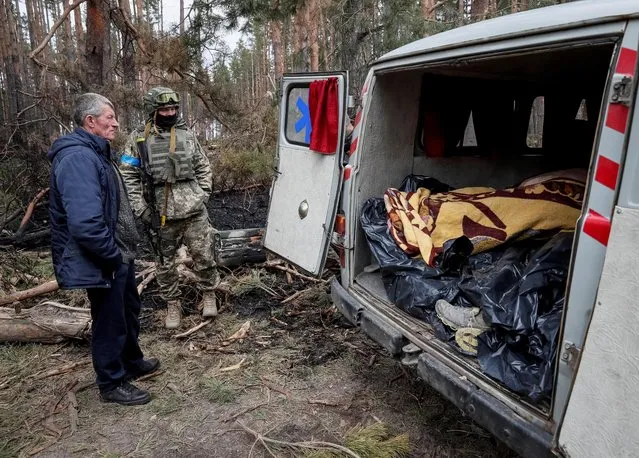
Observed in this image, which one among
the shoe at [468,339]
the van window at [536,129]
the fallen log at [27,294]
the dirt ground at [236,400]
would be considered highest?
the van window at [536,129]

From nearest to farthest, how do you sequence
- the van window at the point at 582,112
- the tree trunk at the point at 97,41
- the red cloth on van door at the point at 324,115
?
the red cloth on van door at the point at 324,115 < the van window at the point at 582,112 < the tree trunk at the point at 97,41

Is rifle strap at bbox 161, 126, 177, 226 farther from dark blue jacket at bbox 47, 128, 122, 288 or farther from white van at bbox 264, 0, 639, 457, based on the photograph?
dark blue jacket at bbox 47, 128, 122, 288

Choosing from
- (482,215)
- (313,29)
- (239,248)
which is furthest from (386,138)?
(313,29)

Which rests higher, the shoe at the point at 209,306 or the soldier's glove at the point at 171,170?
the soldier's glove at the point at 171,170

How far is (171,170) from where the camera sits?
4.05 metres

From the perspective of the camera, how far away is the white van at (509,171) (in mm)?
1643

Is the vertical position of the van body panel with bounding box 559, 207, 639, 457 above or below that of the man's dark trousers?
above

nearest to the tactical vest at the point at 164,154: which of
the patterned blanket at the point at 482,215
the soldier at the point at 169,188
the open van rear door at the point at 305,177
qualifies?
the soldier at the point at 169,188

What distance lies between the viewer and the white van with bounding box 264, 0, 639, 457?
1.64 metres

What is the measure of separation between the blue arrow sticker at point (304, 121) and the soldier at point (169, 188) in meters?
0.97

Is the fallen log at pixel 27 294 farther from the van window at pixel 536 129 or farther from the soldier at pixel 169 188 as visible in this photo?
the van window at pixel 536 129

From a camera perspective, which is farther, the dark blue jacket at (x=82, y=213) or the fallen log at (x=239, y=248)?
the fallen log at (x=239, y=248)

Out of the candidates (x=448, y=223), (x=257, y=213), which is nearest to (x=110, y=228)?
(x=448, y=223)

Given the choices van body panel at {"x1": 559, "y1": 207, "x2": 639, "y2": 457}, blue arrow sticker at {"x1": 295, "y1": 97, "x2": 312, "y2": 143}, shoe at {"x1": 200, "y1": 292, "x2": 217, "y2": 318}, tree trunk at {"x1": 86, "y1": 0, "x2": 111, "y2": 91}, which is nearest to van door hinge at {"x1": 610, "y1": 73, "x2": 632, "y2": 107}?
van body panel at {"x1": 559, "y1": 207, "x2": 639, "y2": 457}
